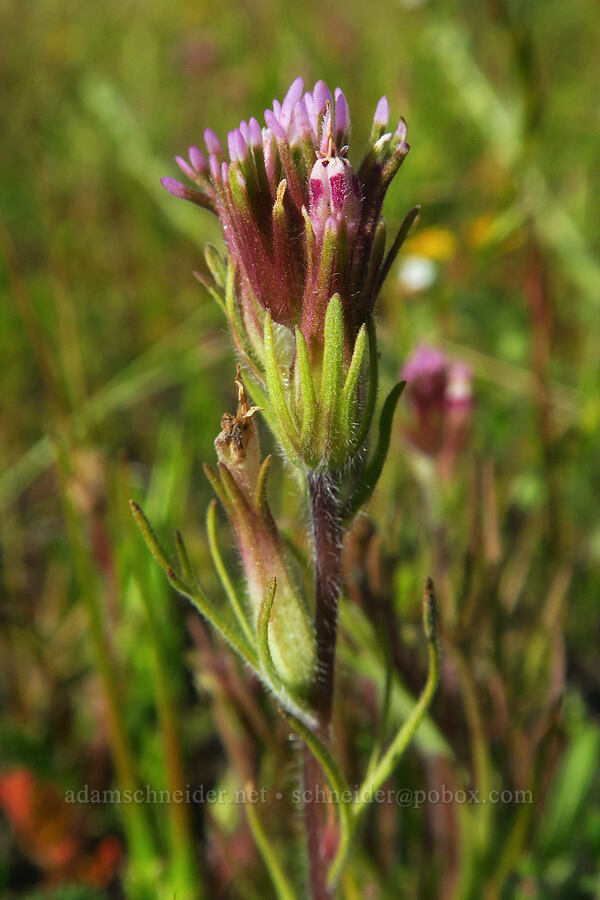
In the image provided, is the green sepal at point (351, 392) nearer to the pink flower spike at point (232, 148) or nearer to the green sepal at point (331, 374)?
the green sepal at point (331, 374)

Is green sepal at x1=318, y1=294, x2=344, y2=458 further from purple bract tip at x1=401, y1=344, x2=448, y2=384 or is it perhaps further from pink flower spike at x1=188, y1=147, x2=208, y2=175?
purple bract tip at x1=401, y1=344, x2=448, y2=384

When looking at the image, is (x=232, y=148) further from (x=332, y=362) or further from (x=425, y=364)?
(x=425, y=364)

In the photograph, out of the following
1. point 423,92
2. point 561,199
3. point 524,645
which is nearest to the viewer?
point 524,645

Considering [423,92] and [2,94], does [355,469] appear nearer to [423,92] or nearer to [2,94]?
[423,92]

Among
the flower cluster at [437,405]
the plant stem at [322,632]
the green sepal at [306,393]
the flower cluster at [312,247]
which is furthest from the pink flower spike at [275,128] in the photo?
the flower cluster at [437,405]

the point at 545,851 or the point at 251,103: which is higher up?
the point at 251,103

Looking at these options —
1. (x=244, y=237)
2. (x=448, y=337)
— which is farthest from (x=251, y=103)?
(x=244, y=237)
